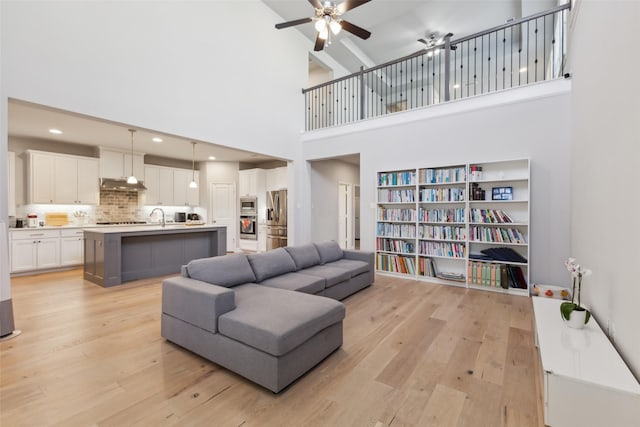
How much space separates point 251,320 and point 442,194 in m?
3.81

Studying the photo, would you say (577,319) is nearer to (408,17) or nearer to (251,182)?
(408,17)

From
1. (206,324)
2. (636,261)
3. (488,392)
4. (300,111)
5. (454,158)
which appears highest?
(300,111)

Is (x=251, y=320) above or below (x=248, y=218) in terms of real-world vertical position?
below

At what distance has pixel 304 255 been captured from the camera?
3988 millimetres

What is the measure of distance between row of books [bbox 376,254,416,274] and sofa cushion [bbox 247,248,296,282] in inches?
83.0

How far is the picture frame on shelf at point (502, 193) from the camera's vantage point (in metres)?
4.09

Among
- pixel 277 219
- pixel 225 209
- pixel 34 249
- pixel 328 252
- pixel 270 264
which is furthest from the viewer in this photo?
pixel 225 209

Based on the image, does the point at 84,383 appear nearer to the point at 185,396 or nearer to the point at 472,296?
the point at 185,396

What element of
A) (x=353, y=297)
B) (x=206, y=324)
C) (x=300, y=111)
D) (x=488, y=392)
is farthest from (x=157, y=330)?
(x=300, y=111)

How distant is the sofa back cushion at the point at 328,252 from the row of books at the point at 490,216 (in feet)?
7.21

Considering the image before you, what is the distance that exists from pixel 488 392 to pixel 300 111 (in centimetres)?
641

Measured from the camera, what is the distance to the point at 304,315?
6.72 feet

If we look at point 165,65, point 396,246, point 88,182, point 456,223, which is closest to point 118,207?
point 88,182

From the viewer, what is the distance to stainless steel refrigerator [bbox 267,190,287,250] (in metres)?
7.51
